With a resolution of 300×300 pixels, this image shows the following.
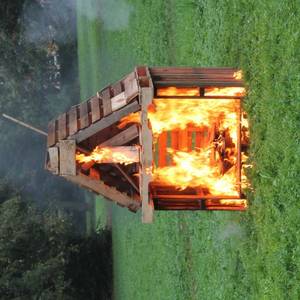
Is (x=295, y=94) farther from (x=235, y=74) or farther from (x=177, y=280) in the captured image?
(x=177, y=280)

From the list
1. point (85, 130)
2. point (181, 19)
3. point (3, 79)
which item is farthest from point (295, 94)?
point (3, 79)

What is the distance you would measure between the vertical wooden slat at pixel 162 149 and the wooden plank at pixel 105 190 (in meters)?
0.79

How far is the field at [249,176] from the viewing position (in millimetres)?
8047

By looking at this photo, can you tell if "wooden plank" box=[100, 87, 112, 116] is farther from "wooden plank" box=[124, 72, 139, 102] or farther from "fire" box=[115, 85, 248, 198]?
"fire" box=[115, 85, 248, 198]

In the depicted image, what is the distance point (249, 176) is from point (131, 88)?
2.14 meters

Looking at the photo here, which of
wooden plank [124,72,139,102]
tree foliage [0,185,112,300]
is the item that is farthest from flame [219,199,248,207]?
tree foliage [0,185,112,300]

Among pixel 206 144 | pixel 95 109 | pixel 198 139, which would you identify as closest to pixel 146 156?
pixel 95 109

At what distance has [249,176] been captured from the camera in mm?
9359

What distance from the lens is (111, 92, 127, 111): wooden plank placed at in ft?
28.3

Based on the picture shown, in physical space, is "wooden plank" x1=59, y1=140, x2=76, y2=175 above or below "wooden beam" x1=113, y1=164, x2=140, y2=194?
above

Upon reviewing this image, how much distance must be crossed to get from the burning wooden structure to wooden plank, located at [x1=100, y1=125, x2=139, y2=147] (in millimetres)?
13

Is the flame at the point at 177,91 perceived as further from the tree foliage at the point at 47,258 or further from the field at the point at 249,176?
the tree foliage at the point at 47,258

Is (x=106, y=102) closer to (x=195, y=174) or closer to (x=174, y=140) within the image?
(x=174, y=140)

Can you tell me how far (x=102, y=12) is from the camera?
93.7ft
